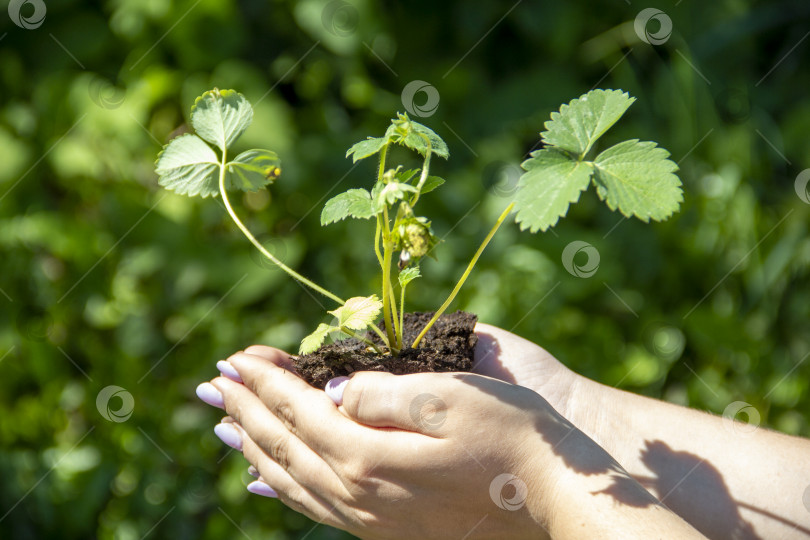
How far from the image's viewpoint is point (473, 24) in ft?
5.92

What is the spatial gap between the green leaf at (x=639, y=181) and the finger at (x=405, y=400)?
274 millimetres

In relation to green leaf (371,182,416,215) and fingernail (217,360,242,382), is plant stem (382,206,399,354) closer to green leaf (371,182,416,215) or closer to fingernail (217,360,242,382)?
green leaf (371,182,416,215)

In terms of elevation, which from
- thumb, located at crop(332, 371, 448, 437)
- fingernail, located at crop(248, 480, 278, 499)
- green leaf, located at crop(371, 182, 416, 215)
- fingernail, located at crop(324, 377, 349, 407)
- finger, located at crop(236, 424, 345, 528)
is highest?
green leaf, located at crop(371, 182, 416, 215)

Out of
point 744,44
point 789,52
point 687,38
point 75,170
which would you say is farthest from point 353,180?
point 789,52

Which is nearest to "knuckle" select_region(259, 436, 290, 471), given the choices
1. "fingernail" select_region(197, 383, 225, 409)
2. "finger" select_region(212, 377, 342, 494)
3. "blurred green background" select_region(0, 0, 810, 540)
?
"finger" select_region(212, 377, 342, 494)

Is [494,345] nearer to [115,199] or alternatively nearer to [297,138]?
[297,138]


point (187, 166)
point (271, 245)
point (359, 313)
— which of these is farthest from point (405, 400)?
point (271, 245)

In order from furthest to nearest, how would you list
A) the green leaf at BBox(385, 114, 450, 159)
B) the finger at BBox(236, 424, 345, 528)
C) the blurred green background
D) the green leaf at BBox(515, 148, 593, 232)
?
1. the blurred green background
2. the finger at BBox(236, 424, 345, 528)
3. the green leaf at BBox(385, 114, 450, 159)
4. the green leaf at BBox(515, 148, 593, 232)

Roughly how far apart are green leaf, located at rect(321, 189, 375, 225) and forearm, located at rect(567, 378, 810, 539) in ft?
1.56

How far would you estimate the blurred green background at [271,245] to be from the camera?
162cm

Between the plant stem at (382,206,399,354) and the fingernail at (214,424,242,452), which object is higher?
the plant stem at (382,206,399,354)

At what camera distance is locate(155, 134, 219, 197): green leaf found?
91cm

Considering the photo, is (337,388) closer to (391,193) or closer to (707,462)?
(391,193)

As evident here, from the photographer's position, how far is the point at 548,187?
726mm
